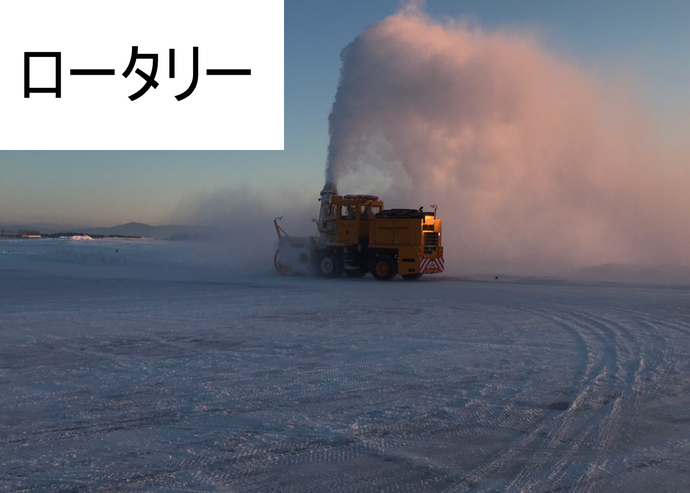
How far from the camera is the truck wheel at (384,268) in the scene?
22.2m

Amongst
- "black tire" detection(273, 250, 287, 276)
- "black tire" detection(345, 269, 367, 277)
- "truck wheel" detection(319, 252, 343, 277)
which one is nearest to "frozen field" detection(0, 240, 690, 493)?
"truck wheel" detection(319, 252, 343, 277)

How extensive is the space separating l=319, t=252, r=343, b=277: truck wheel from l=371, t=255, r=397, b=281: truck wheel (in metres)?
1.44

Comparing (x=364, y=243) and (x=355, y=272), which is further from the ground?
(x=364, y=243)

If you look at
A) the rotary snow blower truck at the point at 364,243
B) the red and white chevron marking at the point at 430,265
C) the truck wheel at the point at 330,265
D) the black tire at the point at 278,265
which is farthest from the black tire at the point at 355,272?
the black tire at the point at 278,265

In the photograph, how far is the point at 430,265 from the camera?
2227cm

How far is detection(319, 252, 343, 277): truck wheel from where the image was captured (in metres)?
23.3

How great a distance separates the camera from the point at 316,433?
16.8 ft

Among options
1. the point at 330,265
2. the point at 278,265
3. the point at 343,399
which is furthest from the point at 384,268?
the point at 343,399

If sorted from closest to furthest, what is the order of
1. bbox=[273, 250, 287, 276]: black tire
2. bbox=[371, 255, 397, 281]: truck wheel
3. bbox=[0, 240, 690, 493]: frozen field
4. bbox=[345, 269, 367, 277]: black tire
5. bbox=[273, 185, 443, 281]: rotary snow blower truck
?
bbox=[0, 240, 690, 493]: frozen field
bbox=[273, 185, 443, 281]: rotary snow blower truck
bbox=[371, 255, 397, 281]: truck wheel
bbox=[345, 269, 367, 277]: black tire
bbox=[273, 250, 287, 276]: black tire

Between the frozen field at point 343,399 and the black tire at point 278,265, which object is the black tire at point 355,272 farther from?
the frozen field at point 343,399

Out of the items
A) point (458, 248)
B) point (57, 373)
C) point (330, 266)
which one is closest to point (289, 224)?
point (330, 266)

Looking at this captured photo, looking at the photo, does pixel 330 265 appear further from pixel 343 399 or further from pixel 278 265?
pixel 343 399

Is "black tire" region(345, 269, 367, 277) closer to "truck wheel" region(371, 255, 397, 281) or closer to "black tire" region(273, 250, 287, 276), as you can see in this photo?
"truck wheel" region(371, 255, 397, 281)

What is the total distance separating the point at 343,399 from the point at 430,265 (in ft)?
53.9
